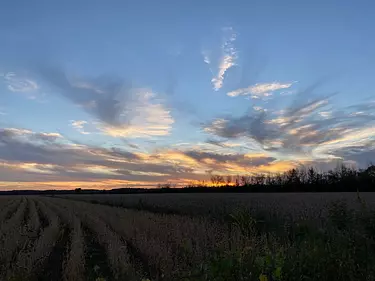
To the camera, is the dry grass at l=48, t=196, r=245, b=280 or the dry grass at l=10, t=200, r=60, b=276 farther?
the dry grass at l=48, t=196, r=245, b=280

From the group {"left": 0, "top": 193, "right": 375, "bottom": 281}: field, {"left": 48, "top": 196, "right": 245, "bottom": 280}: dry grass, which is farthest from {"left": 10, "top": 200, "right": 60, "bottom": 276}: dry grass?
{"left": 48, "top": 196, "right": 245, "bottom": 280}: dry grass

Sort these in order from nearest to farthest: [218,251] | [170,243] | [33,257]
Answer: [218,251] → [33,257] → [170,243]

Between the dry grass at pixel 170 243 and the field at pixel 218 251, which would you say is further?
the dry grass at pixel 170 243

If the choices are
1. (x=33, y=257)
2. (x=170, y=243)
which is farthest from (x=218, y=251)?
(x=170, y=243)

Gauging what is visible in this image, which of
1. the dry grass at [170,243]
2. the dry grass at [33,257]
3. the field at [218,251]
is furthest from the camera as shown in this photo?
the dry grass at [170,243]

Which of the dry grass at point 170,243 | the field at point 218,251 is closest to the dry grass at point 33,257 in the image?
the field at point 218,251

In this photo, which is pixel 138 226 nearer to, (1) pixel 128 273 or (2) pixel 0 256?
(2) pixel 0 256

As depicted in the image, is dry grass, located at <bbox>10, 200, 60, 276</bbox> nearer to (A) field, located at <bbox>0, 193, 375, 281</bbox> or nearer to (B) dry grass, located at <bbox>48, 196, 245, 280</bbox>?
(A) field, located at <bbox>0, 193, 375, 281</bbox>

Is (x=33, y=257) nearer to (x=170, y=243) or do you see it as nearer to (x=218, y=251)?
(x=170, y=243)

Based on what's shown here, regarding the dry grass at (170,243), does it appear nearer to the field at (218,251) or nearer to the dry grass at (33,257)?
the field at (218,251)

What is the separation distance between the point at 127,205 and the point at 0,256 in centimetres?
3751

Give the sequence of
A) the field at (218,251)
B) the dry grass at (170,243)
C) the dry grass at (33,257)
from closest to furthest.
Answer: the field at (218,251), the dry grass at (33,257), the dry grass at (170,243)

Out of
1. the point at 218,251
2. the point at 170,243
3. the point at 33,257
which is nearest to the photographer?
the point at 218,251

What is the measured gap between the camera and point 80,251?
1353cm
